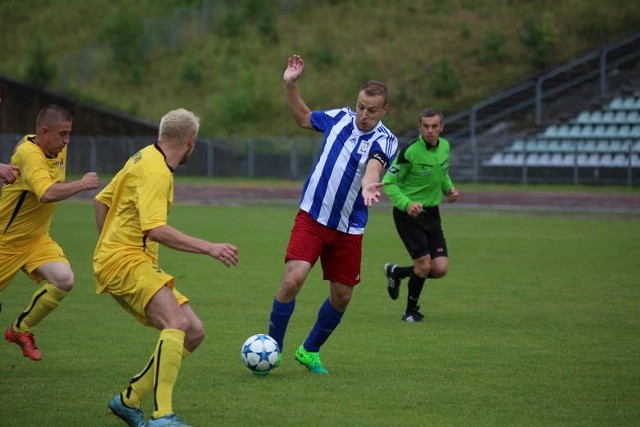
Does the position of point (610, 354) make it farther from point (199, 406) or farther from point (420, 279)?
point (199, 406)

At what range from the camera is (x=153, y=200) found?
6.53m

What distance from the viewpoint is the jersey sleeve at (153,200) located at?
21.3 ft

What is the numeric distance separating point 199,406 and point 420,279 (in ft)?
15.7

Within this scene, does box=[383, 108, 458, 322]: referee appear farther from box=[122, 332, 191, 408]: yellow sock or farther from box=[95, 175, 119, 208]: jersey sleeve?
box=[122, 332, 191, 408]: yellow sock

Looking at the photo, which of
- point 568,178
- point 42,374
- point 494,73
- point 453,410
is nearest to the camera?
point 453,410

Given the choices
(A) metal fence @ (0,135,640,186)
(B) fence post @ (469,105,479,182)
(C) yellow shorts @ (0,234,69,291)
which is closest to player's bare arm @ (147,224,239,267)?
(C) yellow shorts @ (0,234,69,291)

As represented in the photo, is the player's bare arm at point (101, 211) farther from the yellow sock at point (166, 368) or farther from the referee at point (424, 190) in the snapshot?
the referee at point (424, 190)

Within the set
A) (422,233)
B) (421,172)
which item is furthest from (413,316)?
(421,172)

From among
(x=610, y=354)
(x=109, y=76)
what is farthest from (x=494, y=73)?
(x=610, y=354)

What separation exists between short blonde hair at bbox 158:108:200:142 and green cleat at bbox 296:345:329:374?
2604 mm

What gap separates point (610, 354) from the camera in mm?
9250

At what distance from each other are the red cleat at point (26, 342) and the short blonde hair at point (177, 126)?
10.1ft

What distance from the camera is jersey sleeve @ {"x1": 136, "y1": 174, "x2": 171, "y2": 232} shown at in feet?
21.3

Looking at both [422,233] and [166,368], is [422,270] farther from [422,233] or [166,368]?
[166,368]
